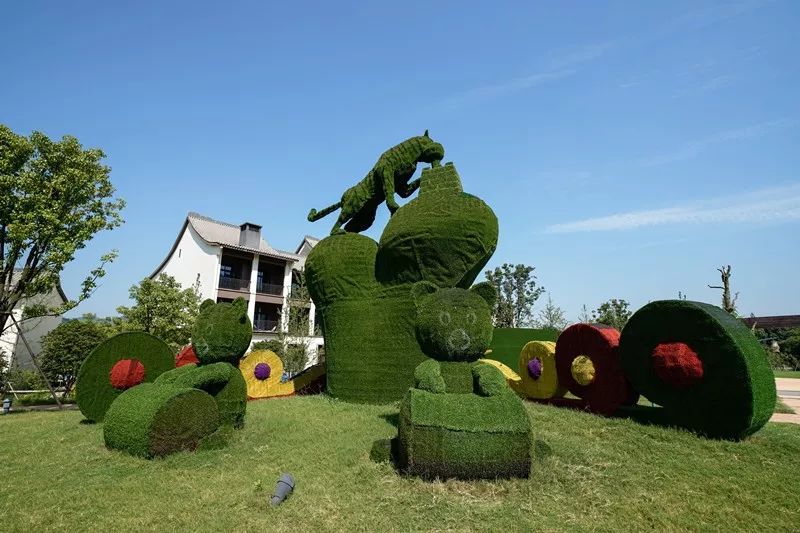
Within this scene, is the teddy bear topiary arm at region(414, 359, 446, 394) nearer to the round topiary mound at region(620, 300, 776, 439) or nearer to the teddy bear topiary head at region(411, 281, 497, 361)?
the teddy bear topiary head at region(411, 281, 497, 361)

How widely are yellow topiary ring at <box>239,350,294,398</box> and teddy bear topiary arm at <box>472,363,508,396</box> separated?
7.79 m

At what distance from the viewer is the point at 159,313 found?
61.0ft

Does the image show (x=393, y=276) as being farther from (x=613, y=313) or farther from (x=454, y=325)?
(x=613, y=313)

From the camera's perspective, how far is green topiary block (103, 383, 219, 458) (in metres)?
6.05

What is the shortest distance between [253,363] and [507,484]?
8791 millimetres

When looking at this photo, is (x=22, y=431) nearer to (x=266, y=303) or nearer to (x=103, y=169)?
(x=103, y=169)

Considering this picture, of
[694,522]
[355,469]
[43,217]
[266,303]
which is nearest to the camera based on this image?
[694,522]

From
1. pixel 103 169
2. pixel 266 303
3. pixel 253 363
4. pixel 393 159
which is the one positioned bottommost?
pixel 253 363

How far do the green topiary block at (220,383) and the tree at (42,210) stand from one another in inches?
361

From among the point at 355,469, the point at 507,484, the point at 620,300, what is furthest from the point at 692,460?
the point at 620,300

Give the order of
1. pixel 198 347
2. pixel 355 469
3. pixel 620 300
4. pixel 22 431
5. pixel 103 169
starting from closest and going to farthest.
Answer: pixel 355 469
pixel 198 347
pixel 22 431
pixel 103 169
pixel 620 300

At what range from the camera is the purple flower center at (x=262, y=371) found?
11.6 metres

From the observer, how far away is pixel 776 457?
5.50 m

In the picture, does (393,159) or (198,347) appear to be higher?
(393,159)
